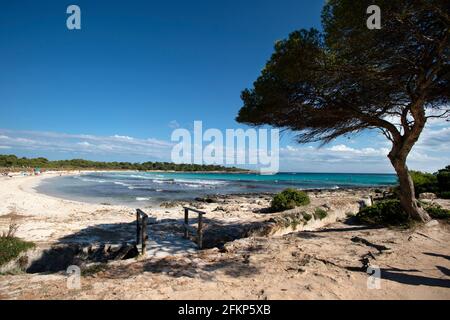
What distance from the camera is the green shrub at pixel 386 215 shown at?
365 inches

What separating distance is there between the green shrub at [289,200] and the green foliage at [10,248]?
10.4 meters

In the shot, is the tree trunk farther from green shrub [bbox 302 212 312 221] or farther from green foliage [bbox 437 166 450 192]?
green foliage [bbox 437 166 450 192]

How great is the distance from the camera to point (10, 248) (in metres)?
7.02

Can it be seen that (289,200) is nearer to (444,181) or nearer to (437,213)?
(437,213)

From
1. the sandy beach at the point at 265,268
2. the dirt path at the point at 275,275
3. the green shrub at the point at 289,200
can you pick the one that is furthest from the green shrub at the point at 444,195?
the dirt path at the point at 275,275

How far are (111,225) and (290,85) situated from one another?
9.10m

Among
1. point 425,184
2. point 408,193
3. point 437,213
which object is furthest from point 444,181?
point 408,193

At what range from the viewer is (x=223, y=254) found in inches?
265

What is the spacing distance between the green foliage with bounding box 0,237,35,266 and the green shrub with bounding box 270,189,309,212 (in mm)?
10409

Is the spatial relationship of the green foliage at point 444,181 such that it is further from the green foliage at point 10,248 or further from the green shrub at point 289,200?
the green foliage at point 10,248

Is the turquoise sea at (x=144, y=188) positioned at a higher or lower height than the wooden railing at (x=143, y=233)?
lower

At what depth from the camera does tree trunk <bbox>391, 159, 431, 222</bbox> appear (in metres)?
8.95
